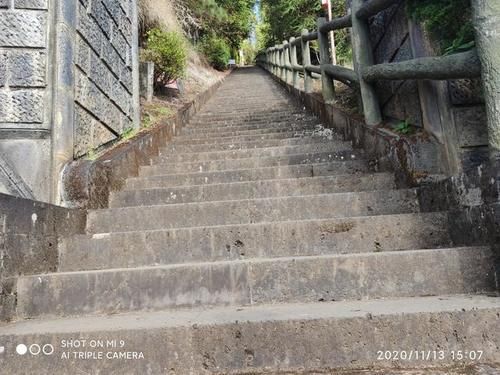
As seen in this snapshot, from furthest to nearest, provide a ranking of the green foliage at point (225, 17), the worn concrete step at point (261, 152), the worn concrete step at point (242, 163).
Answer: the green foliage at point (225, 17), the worn concrete step at point (261, 152), the worn concrete step at point (242, 163)

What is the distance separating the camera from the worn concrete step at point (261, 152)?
167 inches

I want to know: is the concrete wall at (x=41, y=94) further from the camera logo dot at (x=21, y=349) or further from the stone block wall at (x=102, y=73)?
the camera logo dot at (x=21, y=349)

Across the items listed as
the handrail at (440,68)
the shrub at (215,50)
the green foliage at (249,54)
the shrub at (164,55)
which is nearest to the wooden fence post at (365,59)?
the handrail at (440,68)

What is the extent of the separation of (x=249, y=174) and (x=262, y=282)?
1750 millimetres

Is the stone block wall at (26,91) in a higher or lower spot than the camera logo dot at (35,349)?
higher

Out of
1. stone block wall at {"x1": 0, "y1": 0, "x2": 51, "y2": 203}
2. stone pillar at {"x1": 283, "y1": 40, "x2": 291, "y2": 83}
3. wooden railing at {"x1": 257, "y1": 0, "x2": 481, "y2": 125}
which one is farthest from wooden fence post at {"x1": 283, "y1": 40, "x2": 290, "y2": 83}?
stone block wall at {"x1": 0, "y1": 0, "x2": 51, "y2": 203}

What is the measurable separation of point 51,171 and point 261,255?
5.72 ft

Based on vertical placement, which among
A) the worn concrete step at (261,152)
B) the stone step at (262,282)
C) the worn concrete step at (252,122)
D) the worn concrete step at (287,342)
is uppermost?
the worn concrete step at (252,122)

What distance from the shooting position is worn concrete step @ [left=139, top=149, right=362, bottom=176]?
3.95 meters

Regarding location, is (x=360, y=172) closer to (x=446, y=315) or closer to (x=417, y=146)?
(x=417, y=146)

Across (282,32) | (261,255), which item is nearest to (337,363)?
(261,255)

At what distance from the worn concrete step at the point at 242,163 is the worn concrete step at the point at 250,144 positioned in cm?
59

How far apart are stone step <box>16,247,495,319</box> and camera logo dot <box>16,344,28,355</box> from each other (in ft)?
1.42

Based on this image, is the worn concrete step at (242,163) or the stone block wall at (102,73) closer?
the stone block wall at (102,73)
